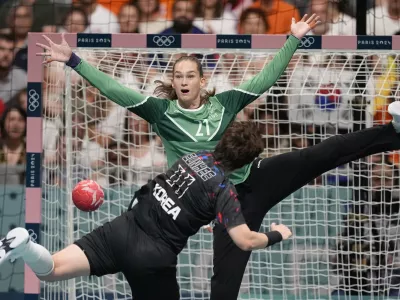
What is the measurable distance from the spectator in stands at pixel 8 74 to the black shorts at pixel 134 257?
3567mm

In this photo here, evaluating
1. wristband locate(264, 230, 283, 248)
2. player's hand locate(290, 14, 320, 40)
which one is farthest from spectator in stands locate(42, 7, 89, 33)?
wristband locate(264, 230, 283, 248)

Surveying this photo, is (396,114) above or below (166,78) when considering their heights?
below

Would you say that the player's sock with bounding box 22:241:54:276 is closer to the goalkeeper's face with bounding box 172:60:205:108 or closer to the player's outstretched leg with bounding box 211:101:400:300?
the player's outstretched leg with bounding box 211:101:400:300

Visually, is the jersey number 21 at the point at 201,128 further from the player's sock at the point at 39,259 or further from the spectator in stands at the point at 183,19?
the spectator in stands at the point at 183,19

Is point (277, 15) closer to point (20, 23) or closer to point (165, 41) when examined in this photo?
point (165, 41)

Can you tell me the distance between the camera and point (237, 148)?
4.54 meters

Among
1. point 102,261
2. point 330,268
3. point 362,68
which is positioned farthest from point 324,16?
point 102,261

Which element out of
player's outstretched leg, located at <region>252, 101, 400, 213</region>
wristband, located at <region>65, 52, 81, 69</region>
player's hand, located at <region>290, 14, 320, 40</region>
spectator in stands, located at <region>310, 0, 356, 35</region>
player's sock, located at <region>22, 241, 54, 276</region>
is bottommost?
player's sock, located at <region>22, 241, 54, 276</region>

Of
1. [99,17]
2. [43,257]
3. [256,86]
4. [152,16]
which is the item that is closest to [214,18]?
[152,16]

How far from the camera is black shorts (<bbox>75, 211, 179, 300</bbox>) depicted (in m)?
4.45

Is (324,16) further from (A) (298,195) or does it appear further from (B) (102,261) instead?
(B) (102,261)

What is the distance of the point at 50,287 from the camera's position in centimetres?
672

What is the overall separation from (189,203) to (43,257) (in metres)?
0.77

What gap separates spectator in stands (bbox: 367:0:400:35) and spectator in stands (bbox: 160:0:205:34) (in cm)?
148
